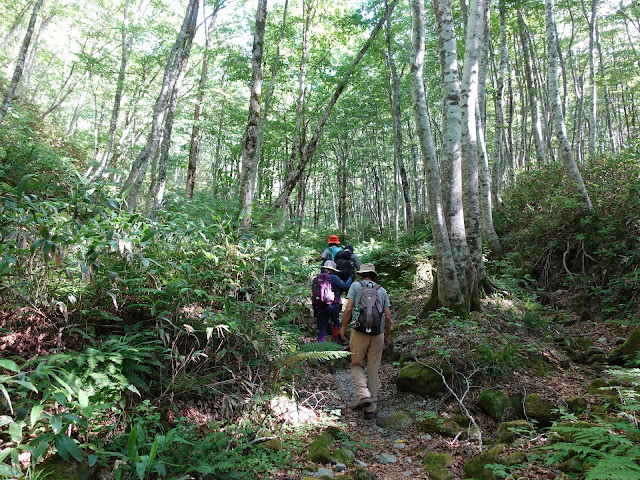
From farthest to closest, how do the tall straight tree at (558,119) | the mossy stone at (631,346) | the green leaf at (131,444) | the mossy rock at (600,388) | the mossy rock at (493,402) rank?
1. the tall straight tree at (558,119)
2. the mossy stone at (631,346)
3. the mossy rock at (493,402)
4. the mossy rock at (600,388)
5. the green leaf at (131,444)

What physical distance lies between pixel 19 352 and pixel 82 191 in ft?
6.31

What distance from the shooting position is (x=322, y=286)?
6.63 m

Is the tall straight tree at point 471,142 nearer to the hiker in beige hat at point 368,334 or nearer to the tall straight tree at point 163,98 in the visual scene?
the hiker in beige hat at point 368,334

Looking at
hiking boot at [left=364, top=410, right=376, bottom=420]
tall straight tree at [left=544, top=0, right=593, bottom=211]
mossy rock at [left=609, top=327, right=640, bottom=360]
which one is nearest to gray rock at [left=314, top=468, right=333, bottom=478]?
hiking boot at [left=364, top=410, right=376, bottom=420]

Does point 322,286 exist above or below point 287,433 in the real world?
above

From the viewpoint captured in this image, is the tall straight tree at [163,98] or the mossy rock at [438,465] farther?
the tall straight tree at [163,98]

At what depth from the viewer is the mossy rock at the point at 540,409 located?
3.81 metres

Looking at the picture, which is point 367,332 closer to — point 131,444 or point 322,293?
point 322,293

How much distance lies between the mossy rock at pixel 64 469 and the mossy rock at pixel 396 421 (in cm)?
313

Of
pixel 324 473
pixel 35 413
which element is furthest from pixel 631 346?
pixel 35 413

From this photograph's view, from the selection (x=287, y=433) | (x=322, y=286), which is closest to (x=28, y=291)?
(x=287, y=433)

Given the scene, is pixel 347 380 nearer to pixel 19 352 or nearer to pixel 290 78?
pixel 19 352

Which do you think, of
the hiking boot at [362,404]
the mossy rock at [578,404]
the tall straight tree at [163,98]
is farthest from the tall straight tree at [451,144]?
the tall straight tree at [163,98]

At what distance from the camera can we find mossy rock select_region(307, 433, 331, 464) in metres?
3.48
